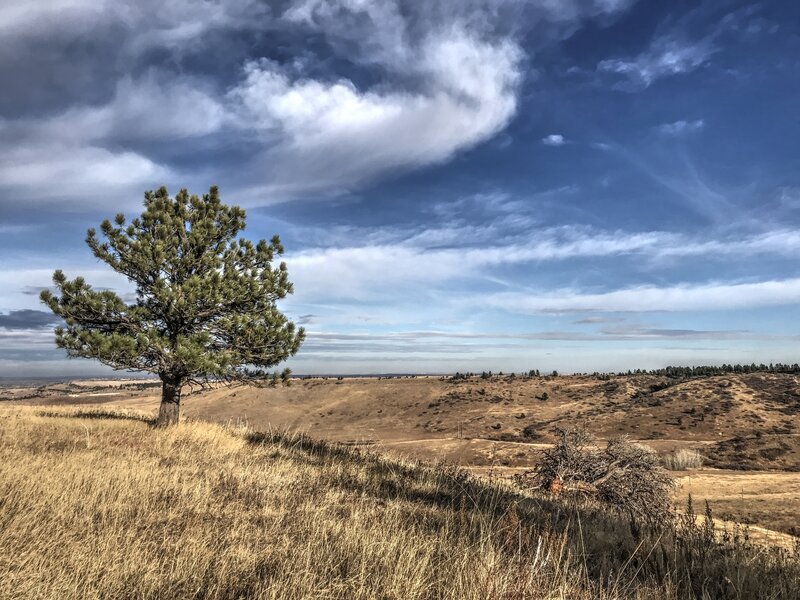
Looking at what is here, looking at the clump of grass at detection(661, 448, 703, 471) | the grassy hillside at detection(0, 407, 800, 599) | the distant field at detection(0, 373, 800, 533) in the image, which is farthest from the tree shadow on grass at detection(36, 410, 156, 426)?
the clump of grass at detection(661, 448, 703, 471)

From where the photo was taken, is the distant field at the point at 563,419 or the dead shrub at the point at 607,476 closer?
the dead shrub at the point at 607,476

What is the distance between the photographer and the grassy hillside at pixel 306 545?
11.6 ft

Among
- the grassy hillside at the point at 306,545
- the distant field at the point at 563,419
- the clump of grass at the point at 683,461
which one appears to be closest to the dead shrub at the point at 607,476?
the distant field at the point at 563,419

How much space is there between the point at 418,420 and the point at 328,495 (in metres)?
39.7

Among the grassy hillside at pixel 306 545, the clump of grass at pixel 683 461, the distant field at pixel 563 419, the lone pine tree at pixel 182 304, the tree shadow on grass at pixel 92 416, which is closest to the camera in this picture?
the grassy hillside at pixel 306 545

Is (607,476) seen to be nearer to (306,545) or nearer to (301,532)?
(301,532)

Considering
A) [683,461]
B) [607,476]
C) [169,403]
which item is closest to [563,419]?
[683,461]

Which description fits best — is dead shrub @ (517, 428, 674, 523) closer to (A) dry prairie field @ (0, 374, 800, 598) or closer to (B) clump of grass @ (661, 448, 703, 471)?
(A) dry prairie field @ (0, 374, 800, 598)

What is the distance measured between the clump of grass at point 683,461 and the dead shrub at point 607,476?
13.1 metres

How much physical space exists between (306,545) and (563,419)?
3903cm

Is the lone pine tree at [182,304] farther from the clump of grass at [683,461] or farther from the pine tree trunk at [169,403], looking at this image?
the clump of grass at [683,461]

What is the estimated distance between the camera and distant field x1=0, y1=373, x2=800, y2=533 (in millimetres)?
20766

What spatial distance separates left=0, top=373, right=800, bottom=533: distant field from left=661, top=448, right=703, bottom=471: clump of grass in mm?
959

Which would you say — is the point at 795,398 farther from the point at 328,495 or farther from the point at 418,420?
the point at 328,495
